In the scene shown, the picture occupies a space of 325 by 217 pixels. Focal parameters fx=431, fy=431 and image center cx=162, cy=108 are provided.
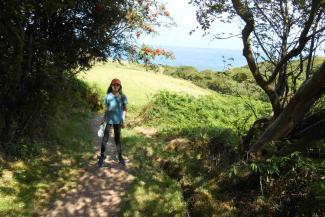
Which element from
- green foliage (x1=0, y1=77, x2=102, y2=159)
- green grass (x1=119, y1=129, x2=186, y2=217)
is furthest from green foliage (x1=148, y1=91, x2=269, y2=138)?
green grass (x1=119, y1=129, x2=186, y2=217)

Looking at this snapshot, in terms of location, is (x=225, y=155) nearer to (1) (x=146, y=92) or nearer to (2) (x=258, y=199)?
(2) (x=258, y=199)

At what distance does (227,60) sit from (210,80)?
32900 mm

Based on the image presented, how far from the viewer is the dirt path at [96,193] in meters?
7.93

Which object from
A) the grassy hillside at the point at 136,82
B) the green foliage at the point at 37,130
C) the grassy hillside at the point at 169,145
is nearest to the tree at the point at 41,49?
the green foliage at the point at 37,130

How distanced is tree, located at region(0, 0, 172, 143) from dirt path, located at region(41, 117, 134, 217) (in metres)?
1.91

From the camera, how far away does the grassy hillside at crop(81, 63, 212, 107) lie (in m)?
23.1

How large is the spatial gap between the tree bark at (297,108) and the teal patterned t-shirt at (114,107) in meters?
3.22

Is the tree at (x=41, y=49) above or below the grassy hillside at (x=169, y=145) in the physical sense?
above

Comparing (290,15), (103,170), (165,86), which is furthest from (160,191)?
(165,86)

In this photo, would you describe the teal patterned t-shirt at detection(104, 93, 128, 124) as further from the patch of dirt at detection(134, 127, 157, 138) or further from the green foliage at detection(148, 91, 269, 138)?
the green foliage at detection(148, 91, 269, 138)

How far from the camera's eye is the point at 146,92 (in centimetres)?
2406

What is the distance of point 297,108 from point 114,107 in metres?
4.06

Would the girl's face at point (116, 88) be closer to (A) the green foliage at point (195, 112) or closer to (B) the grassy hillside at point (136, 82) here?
(A) the green foliage at point (195, 112)

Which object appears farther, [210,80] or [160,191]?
[210,80]
